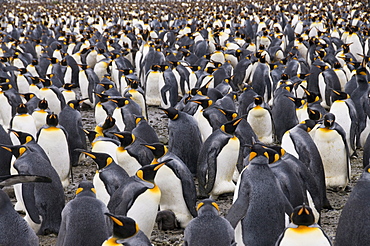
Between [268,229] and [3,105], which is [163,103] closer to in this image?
[3,105]

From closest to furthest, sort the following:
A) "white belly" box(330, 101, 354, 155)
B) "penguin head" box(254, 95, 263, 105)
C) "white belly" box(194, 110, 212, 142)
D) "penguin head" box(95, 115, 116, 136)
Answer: "penguin head" box(95, 115, 116, 136) < "white belly" box(330, 101, 354, 155) < "white belly" box(194, 110, 212, 142) < "penguin head" box(254, 95, 263, 105)

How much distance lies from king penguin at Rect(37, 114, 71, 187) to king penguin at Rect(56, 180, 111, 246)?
209 cm

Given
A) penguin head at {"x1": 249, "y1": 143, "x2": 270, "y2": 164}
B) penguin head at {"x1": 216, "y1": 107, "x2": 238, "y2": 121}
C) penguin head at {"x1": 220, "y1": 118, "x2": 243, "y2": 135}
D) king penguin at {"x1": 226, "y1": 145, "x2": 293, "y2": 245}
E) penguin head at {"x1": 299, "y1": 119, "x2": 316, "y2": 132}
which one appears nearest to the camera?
king penguin at {"x1": 226, "y1": 145, "x2": 293, "y2": 245}

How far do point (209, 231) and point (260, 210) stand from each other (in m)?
0.58

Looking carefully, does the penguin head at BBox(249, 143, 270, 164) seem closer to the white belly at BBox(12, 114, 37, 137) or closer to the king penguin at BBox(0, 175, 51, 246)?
the king penguin at BBox(0, 175, 51, 246)

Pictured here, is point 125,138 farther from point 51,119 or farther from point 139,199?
point 139,199

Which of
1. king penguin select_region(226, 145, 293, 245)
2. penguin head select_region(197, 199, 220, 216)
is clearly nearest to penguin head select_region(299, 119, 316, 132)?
Answer: king penguin select_region(226, 145, 293, 245)

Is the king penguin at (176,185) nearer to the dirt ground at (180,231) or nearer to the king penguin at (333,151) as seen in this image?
the dirt ground at (180,231)

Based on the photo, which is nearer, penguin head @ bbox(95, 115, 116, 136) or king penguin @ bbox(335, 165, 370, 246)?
king penguin @ bbox(335, 165, 370, 246)

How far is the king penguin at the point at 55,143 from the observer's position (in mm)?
5527

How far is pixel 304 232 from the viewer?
10.2 feet

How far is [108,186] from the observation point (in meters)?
4.36

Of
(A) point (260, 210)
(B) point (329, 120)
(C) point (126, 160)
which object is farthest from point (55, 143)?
(B) point (329, 120)

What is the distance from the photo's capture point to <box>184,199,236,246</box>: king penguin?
3.29 meters
